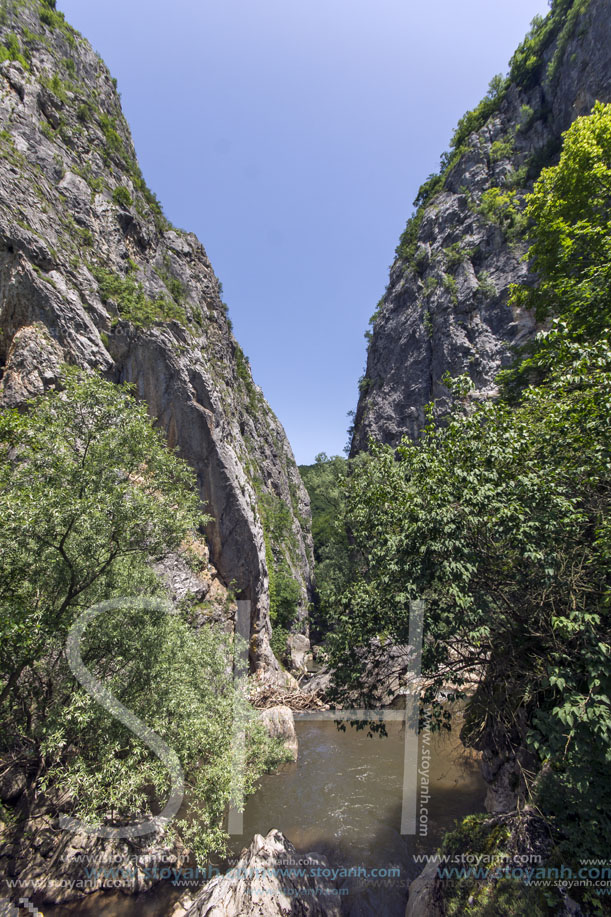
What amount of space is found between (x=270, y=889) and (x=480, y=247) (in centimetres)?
4064

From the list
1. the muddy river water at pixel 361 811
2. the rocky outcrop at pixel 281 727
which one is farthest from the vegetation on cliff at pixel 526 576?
the rocky outcrop at pixel 281 727

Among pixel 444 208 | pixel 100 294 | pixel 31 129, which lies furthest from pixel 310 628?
pixel 444 208

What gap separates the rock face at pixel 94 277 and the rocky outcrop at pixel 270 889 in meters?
13.5

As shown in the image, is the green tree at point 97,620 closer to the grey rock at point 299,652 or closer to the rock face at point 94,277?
the rock face at point 94,277

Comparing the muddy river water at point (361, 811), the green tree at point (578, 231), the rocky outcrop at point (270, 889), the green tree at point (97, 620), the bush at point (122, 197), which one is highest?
the bush at point (122, 197)

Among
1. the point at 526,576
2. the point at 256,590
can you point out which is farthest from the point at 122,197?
the point at 526,576

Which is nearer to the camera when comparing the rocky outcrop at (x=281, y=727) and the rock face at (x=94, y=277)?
the rock face at (x=94, y=277)

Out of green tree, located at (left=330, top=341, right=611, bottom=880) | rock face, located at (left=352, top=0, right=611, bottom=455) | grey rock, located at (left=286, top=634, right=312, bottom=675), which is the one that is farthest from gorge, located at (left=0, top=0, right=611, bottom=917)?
rock face, located at (left=352, top=0, right=611, bottom=455)

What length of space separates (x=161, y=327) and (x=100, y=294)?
10.1ft

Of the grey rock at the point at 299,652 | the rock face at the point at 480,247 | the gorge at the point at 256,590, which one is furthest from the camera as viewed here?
the rock face at the point at 480,247

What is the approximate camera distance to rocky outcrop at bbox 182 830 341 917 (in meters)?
6.66

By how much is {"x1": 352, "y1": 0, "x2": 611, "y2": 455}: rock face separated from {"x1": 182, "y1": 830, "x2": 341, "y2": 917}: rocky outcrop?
2616 cm

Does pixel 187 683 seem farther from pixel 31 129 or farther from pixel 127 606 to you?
pixel 31 129

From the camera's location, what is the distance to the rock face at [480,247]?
2764 cm
